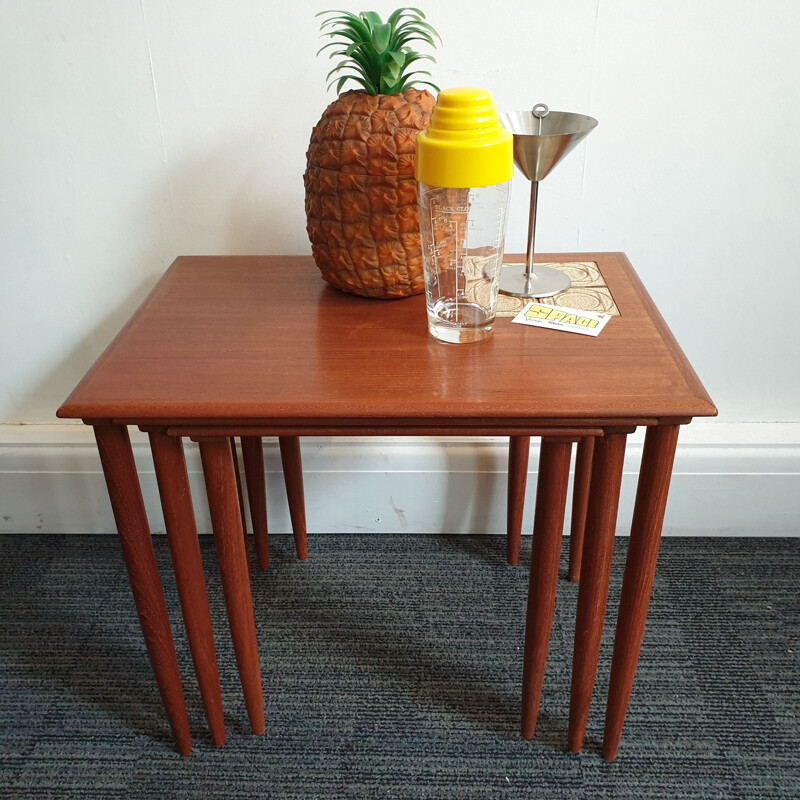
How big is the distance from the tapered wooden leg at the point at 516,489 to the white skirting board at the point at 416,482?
8cm

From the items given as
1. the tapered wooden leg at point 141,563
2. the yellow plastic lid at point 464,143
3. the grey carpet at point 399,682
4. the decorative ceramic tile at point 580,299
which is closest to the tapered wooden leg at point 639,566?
the grey carpet at point 399,682

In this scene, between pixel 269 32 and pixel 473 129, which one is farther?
pixel 269 32

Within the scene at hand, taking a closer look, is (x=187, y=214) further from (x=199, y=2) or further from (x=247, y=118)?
(x=199, y=2)

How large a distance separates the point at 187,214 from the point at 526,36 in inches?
26.0

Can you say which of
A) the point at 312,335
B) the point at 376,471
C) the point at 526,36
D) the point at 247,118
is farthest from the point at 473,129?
the point at 376,471

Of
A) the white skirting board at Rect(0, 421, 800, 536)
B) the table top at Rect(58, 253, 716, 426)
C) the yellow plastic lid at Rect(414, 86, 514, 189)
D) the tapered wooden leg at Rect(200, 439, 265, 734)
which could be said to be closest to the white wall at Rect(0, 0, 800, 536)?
the white skirting board at Rect(0, 421, 800, 536)

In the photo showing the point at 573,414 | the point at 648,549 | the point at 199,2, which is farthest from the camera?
the point at 199,2

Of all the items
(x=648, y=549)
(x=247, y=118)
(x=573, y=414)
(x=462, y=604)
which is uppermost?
(x=247, y=118)

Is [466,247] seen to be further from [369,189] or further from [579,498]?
[579,498]

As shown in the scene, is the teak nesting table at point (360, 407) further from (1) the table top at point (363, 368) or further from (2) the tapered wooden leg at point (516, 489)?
(2) the tapered wooden leg at point (516, 489)

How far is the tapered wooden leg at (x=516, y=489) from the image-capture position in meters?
1.49

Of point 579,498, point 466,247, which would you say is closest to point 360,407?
point 466,247

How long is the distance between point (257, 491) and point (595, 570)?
0.71 m

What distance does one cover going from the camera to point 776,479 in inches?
63.8
